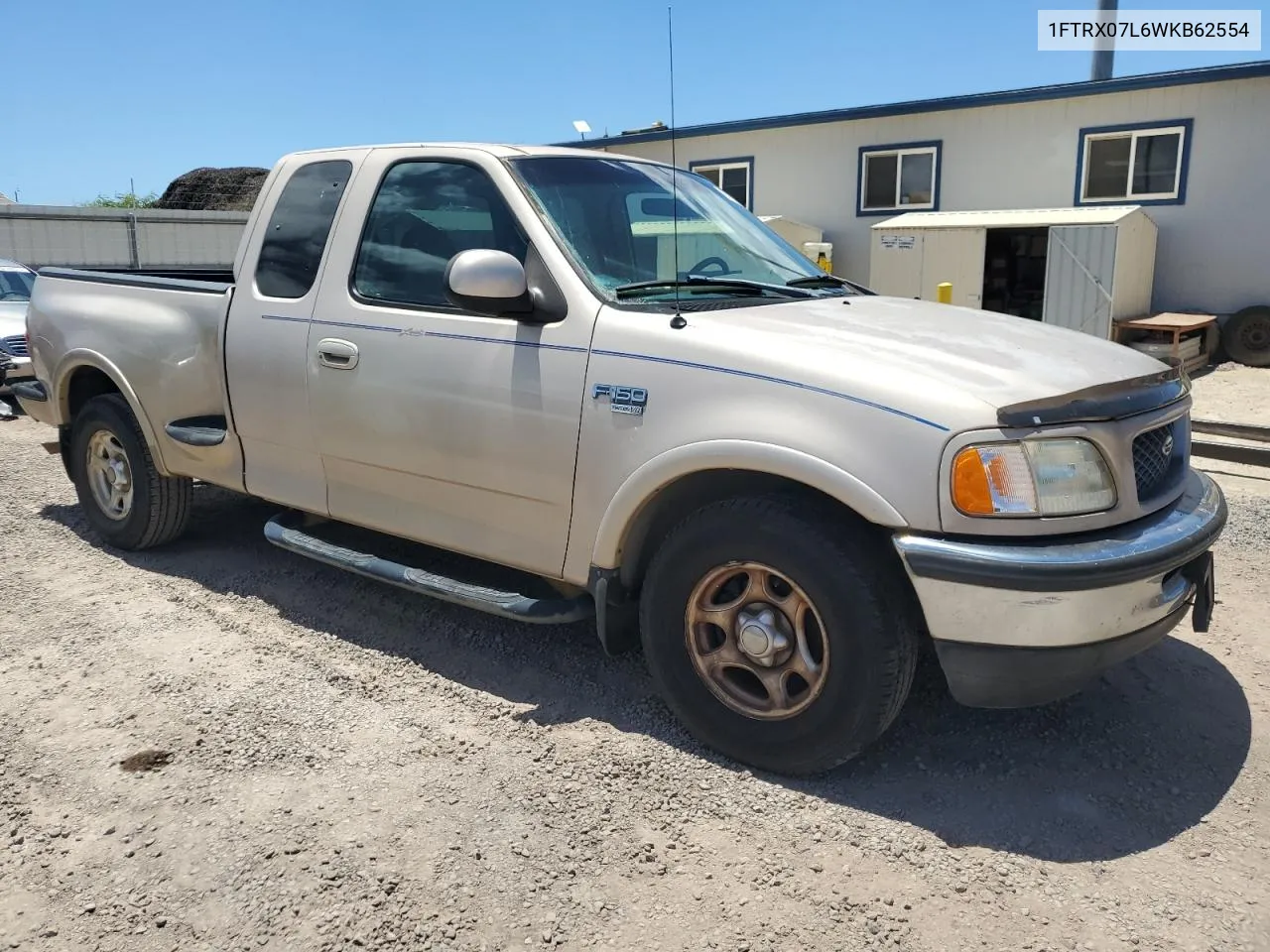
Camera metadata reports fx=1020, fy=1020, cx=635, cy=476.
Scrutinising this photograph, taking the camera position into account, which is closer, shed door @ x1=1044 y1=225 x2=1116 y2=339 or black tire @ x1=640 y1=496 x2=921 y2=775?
black tire @ x1=640 y1=496 x2=921 y2=775

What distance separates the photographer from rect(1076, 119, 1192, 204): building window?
51.0ft

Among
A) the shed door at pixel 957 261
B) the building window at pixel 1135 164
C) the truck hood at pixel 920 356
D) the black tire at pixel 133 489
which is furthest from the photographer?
the shed door at pixel 957 261

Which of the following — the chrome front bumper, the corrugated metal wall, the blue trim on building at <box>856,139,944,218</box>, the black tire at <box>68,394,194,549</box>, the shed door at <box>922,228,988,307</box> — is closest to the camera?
the chrome front bumper

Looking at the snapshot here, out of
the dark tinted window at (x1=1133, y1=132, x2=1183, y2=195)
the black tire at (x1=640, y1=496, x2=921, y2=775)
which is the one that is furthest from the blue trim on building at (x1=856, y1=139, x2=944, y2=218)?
the black tire at (x1=640, y1=496, x2=921, y2=775)

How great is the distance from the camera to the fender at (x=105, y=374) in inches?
200

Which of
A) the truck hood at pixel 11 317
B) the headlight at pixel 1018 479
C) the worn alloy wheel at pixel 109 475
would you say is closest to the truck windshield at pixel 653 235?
the headlight at pixel 1018 479

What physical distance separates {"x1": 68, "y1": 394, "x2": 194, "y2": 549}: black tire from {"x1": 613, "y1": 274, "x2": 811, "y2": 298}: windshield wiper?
2.89 m

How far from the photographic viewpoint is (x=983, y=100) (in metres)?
16.8

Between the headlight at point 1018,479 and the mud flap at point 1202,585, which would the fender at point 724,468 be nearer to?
the headlight at point 1018,479

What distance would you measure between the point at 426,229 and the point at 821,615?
219cm

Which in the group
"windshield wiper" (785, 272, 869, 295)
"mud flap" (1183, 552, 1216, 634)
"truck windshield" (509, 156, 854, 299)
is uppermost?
"truck windshield" (509, 156, 854, 299)

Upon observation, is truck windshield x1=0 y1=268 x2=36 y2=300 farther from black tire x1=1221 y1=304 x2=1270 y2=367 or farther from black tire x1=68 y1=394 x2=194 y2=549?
black tire x1=1221 y1=304 x2=1270 y2=367

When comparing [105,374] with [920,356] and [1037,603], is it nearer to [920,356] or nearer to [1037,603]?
[920,356]

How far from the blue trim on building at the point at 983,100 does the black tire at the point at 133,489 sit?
9.71 meters
